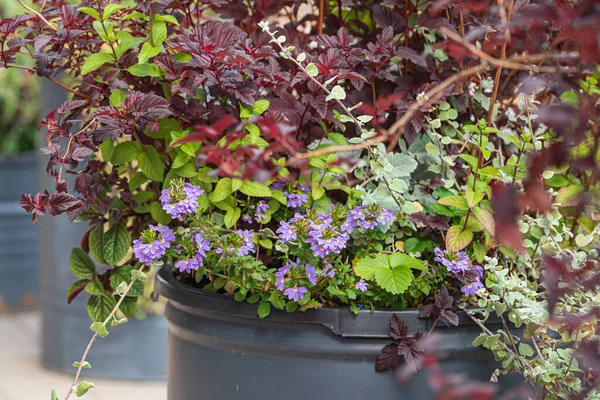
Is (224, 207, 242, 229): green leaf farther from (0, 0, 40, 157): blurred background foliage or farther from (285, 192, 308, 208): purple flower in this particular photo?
(0, 0, 40, 157): blurred background foliage

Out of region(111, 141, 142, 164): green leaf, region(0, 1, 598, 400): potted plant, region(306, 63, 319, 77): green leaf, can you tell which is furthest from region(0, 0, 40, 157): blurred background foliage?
region(306, 63, 319, 77): green leaf

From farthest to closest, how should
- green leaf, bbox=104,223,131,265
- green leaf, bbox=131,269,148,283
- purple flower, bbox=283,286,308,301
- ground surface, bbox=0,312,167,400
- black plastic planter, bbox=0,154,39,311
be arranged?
black plastic planter, bbox=0,154,39,311 → ground surface, bbox=0,312,167,400 → green leaf, bbox=104,223,131,265 → green leaf, bbox=131,269,148,283 → purple flower, bbox=283,286,308,301

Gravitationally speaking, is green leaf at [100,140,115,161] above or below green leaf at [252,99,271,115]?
below

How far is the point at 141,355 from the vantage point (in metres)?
2.84

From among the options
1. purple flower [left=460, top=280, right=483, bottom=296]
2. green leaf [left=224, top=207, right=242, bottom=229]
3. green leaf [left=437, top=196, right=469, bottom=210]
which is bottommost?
purple flower [left=460, top=280, right=483, bottom=296]

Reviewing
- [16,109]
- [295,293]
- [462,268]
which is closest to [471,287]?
[462,268]

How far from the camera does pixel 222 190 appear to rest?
1.11 m

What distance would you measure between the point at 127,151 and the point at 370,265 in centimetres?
43

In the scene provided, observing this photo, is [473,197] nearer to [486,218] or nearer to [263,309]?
[486,218]

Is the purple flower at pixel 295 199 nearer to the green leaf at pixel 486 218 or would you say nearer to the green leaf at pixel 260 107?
the green leaf at pixel 260 107

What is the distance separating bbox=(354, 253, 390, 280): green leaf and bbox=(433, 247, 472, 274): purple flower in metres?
0.07

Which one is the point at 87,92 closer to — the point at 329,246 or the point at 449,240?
the point at 329,246

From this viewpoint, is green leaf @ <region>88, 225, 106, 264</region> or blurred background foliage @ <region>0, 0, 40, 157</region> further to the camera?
blurred background foliage @ <region>0, 0, 40, 157</region>

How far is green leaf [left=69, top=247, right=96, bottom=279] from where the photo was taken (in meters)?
1.28
